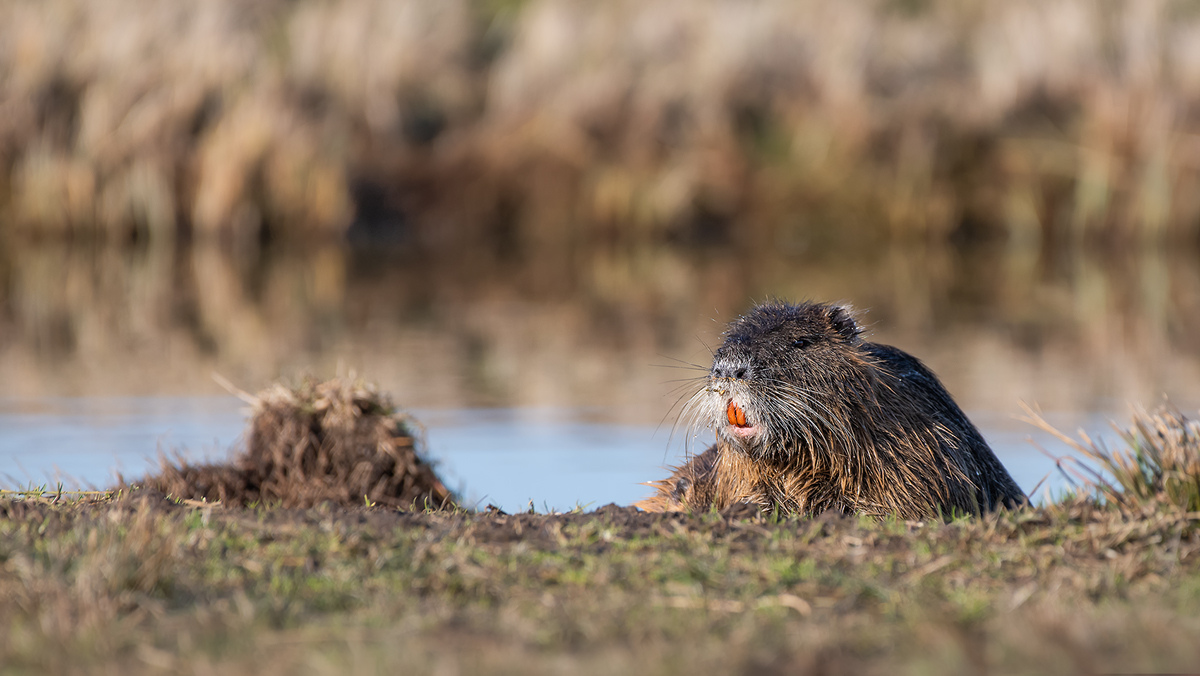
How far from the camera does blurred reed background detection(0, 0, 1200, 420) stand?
60.2 feet

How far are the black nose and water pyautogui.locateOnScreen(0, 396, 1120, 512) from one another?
1267 millimetres

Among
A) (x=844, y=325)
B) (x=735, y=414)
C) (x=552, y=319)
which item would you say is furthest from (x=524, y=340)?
(x=735, y=414)

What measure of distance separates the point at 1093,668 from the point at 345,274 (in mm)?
15775

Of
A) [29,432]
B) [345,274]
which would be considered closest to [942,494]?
[29,432]

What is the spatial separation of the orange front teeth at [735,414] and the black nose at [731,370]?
10 cm

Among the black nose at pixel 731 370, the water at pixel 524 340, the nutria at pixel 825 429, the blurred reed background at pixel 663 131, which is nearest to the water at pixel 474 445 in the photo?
the water at pixel 524 340

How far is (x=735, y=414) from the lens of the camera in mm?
5574

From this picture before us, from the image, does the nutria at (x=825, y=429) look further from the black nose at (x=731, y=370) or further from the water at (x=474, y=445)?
the water at (x=474, y=445)

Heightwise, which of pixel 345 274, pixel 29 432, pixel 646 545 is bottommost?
pixel 646 545

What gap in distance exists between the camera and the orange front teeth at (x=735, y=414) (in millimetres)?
5562

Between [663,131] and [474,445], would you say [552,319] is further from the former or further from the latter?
[663,131]

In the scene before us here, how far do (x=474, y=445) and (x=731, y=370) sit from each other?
3681 mm

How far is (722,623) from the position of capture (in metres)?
3.69

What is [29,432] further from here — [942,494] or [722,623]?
[722,623]
